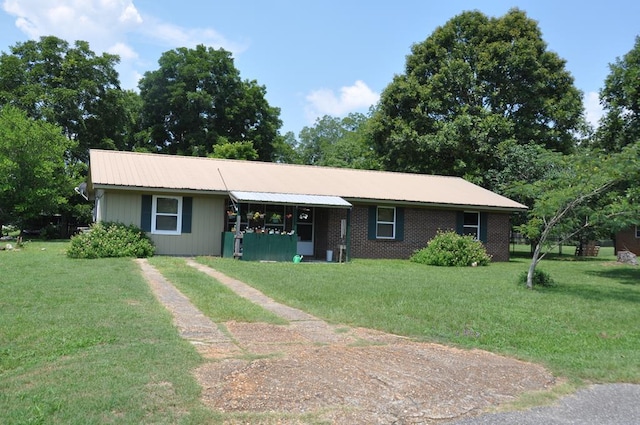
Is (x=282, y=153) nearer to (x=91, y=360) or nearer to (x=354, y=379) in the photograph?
(x=91, y=360)

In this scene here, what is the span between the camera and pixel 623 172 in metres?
11.4

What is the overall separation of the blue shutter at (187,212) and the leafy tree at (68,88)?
17520 mm

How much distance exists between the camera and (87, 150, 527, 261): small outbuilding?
18.2 m

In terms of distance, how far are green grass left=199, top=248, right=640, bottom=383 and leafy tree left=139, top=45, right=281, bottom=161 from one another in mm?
27648

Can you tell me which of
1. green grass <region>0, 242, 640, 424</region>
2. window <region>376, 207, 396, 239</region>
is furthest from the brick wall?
green grass <region>0, 242, 640, 424</region>

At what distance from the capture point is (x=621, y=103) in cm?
1858

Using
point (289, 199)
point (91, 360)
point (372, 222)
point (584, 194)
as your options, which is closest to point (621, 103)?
point (584, 194)

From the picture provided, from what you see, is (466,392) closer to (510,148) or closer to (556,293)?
(556,293)

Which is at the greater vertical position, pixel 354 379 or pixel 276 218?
pixel 276 218

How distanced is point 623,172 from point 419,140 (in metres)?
19.6

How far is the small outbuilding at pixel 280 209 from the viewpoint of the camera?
18219 millimetres

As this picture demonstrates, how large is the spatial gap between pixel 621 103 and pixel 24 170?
85.1 feet

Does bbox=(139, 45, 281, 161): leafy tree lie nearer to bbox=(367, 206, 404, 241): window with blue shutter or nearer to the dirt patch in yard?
bbox=(367, 206, 404, 241): window with blue shutter

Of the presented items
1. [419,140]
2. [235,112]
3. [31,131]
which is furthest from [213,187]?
[235,112]
